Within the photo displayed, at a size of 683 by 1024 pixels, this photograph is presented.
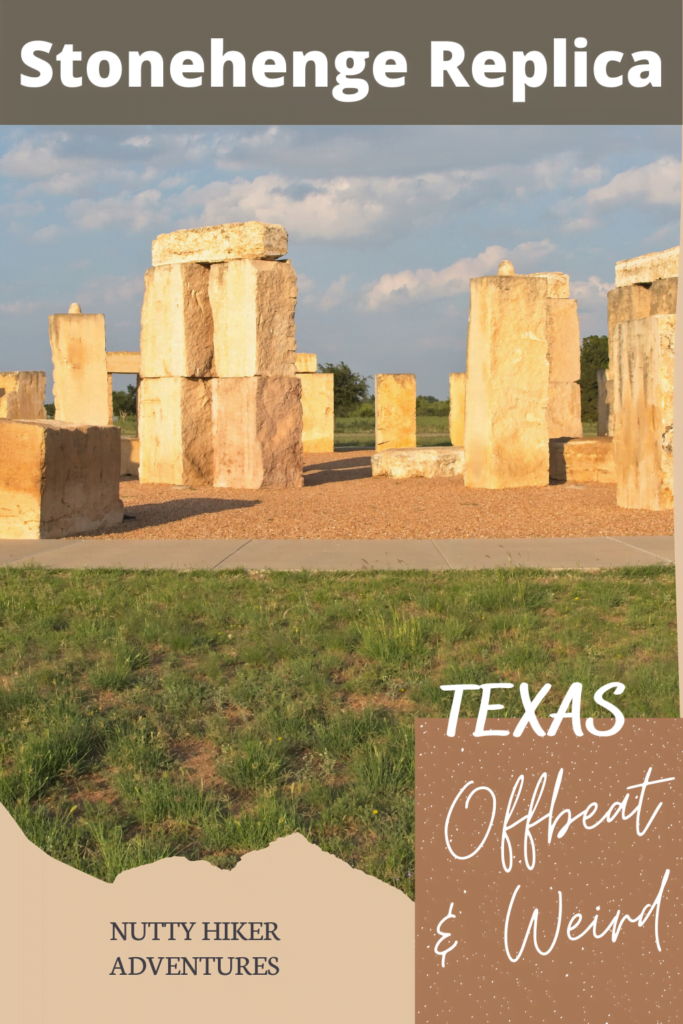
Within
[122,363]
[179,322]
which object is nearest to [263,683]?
[179,322]

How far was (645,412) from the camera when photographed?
961cm

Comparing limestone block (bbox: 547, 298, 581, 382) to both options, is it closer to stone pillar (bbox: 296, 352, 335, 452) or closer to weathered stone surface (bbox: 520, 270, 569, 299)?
weathered stone surface (bbox: 520, 270, 569, 299)

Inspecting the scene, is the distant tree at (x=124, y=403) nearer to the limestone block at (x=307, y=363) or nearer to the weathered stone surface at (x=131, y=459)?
the limestone block at (x=307, y=363)

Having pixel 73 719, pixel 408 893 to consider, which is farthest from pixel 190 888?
pixel 73 719

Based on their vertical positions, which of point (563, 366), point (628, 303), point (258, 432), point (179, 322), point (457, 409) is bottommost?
point (258, 432)

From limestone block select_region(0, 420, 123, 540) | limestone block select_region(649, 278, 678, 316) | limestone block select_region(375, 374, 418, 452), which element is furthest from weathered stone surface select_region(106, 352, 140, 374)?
limestone block select_region(0, 420, 123, 540)

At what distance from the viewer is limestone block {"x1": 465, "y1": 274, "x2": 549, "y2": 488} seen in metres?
11.8

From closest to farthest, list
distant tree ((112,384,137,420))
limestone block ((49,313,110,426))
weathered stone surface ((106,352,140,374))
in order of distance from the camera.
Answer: limestone block ((49,313,110,426)) < weathered stone surface ((106,352,140,374)) < distant tree ((112,384,137,420))

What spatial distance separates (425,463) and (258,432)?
2773 mm

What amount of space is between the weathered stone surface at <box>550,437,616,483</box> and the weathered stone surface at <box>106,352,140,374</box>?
465 inches

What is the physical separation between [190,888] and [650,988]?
1255 mm

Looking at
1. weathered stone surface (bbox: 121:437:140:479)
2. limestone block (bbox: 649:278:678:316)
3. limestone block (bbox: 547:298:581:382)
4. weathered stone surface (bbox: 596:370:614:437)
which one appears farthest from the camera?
limestone block (bbox: 547:298:581:382)

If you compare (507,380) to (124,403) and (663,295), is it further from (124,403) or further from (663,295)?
(124,403)

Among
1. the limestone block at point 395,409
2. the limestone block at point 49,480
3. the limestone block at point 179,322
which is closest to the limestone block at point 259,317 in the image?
the limestone block at point 179,322
